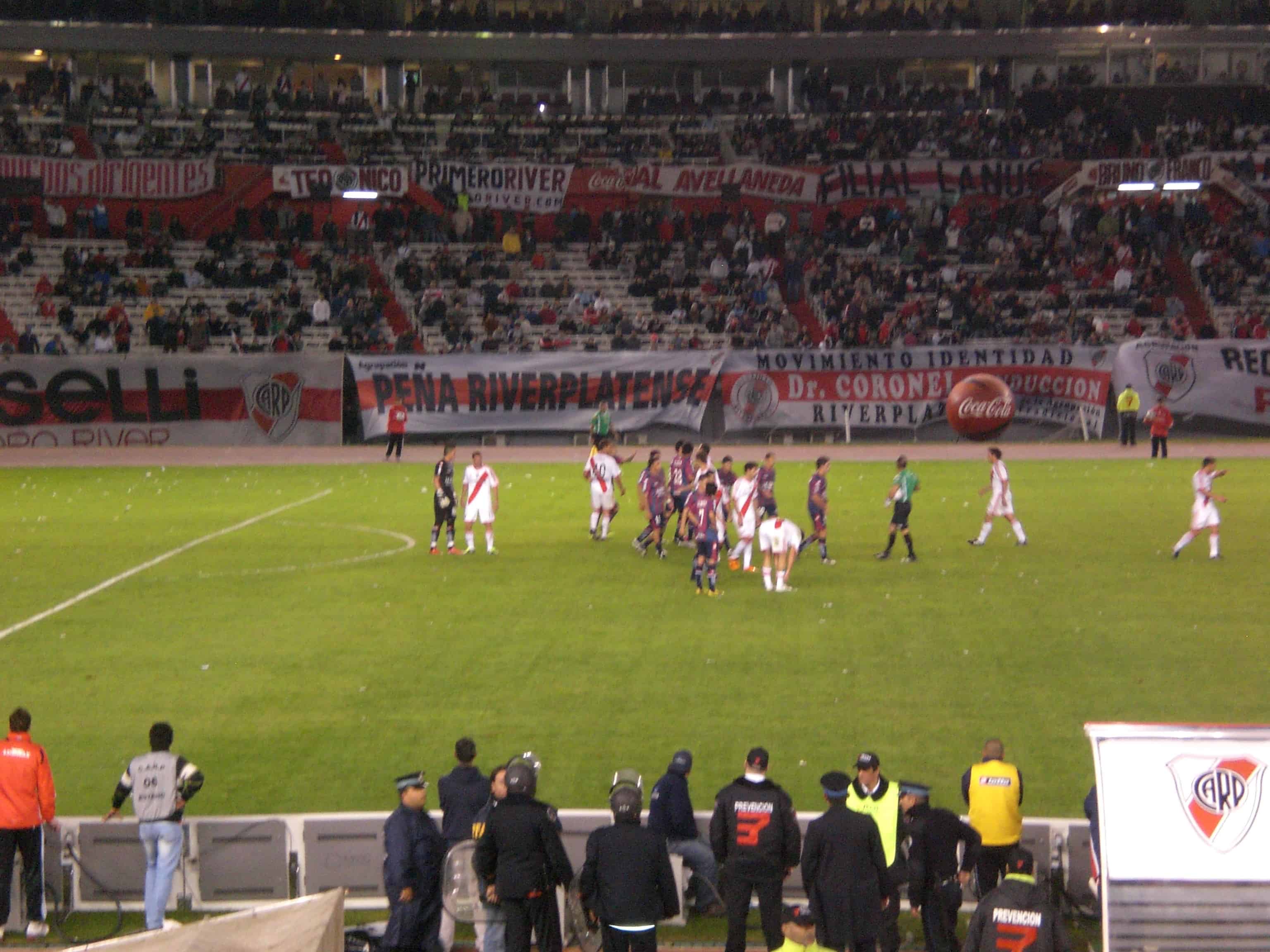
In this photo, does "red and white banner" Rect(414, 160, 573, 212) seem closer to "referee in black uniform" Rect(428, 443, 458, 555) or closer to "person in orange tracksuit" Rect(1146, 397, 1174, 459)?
"person in orange tracksuit" Rect(1146, 397, 1174, 459)

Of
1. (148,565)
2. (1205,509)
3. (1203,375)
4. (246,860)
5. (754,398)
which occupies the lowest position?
(246,860)

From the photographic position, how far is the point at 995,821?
10109 mm

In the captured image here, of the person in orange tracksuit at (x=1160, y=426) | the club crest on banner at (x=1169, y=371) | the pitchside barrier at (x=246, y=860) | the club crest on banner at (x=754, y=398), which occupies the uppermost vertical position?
the club crest on banner at (x=1169, y=371)

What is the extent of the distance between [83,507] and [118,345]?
599 inches

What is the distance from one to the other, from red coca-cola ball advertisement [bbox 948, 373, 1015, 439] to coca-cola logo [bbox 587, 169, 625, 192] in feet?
57.6

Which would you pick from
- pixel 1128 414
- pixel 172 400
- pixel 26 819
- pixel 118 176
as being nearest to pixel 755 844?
pixel 26 819

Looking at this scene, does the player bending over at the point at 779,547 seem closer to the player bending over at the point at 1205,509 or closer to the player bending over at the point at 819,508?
the player bending over at the point at 819,508

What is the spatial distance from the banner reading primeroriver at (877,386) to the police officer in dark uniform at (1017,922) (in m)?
34.7

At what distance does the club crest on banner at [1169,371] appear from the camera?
41062 mm

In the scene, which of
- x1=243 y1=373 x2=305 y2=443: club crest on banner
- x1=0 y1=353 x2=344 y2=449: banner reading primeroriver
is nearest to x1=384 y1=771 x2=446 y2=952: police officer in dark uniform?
x1=0 y1=353 x2=344 y2=449: banner reading primeroriver

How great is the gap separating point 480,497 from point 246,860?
1333 cm

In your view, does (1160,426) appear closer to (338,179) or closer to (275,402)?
(275,402)

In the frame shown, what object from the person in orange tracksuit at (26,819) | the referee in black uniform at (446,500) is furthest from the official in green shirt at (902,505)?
the person in orange tracksuit at (26,819)

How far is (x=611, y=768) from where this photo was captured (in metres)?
13.3
